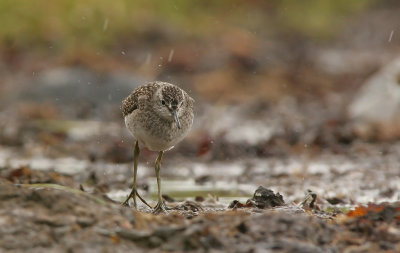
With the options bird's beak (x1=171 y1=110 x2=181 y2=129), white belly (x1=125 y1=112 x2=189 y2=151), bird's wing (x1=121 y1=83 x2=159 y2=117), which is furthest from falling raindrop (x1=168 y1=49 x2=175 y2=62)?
bird's beak (x1=171 y1=110 x2=181 y2=129)

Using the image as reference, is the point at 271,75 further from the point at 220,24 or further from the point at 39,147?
the point at 39,147

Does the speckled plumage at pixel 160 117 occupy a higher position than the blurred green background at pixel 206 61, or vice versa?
the blurred green background at pixel 206 61

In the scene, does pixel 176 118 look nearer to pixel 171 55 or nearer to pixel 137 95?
pixel 137 95

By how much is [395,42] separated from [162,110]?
2167cm

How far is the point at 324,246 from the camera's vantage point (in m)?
5.27

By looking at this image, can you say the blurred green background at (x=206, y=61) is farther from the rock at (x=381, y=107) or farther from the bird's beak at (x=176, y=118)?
the bird's beak at (x=176, y=118)

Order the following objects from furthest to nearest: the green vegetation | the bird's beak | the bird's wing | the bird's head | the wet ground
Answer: the green vegetation
the bird's wing
the bird's head
the bird's beak
the wet ground

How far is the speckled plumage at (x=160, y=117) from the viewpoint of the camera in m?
7.91

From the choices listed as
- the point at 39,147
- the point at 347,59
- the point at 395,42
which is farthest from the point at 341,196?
the point at 395,42

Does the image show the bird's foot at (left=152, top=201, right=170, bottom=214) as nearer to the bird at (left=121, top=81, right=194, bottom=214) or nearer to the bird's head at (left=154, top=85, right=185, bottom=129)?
the bird at (left=121, top=81, right=194, bottom=214)

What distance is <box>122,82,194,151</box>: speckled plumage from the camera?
7914mm

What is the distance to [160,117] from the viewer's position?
7973 millimetres

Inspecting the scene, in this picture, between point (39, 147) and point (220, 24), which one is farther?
point (220, 24)

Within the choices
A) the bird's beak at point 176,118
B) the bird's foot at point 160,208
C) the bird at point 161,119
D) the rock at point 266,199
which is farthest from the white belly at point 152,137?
the rock at point 266,199
